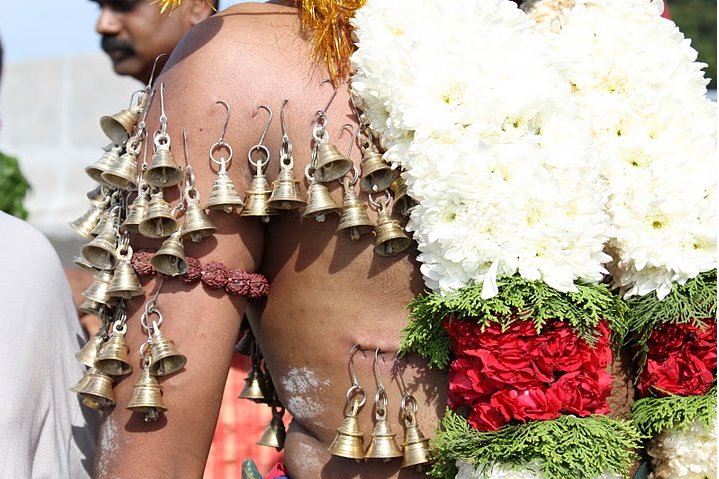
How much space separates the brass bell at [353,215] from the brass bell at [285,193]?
8 centimetres

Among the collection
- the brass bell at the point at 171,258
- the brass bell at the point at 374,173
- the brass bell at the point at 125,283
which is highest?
the brass bell at the point at 374,173

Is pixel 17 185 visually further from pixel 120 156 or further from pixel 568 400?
pixel 568 400

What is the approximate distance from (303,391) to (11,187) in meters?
5.39

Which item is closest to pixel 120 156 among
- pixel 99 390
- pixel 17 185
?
pixel 99 390

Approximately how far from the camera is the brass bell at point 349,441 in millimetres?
1958

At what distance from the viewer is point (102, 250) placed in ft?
6.53

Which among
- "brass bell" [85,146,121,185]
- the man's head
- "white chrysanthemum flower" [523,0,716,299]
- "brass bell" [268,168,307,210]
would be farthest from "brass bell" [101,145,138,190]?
the man's head

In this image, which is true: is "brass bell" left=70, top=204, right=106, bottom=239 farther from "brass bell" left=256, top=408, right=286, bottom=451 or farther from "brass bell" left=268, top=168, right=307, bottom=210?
"brass bell" left=256, top=408, right=286, bottom=451

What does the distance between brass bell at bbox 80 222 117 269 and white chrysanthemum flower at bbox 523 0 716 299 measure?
3.32 feet

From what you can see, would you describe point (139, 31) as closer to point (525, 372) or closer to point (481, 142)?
point (481, 142)

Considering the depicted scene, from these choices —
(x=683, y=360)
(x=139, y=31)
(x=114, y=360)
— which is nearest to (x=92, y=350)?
(x=114, y=360)

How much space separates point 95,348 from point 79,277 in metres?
3.03

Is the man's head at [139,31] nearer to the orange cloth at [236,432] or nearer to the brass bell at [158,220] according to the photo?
the orange cloth at [236,432]

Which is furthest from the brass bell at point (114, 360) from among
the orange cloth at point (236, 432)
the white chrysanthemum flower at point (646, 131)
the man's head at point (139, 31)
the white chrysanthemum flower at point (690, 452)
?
the man's head at point (139, 31)
